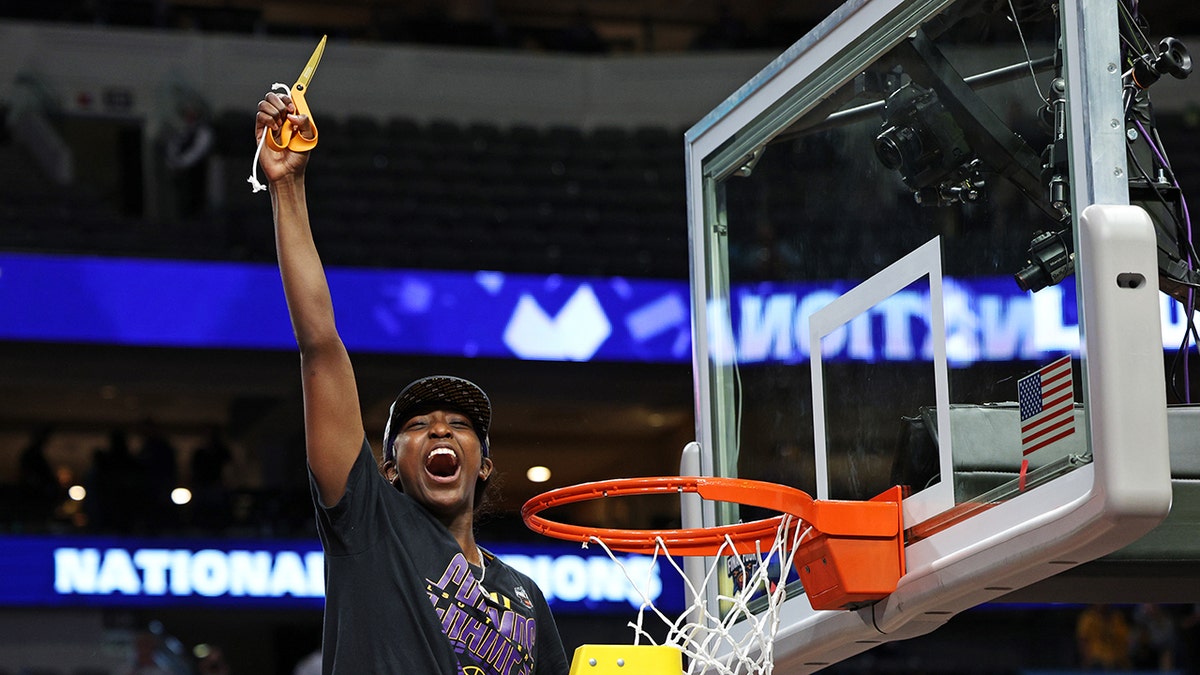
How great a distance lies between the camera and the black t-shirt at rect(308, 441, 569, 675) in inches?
79.9

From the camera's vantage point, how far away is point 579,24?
1305cm

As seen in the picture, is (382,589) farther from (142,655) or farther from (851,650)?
(142,655)

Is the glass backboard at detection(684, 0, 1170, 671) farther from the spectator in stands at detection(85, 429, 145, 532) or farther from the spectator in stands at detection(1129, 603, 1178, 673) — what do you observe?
the spectator in stands at detection(1129, 603, 1178, 673)

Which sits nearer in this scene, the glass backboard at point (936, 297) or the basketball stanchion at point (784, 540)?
the glass backboard at point (936, 297)

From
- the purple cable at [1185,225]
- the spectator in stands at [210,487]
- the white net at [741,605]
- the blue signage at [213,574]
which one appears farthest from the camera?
the spectator in stands at [210,487]

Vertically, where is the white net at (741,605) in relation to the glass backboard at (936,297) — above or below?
below

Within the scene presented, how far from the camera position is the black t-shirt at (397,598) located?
203 cm

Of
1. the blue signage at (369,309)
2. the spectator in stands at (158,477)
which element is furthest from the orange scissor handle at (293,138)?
the spectator in stands at (158,477)

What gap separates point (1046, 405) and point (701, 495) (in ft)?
1.78

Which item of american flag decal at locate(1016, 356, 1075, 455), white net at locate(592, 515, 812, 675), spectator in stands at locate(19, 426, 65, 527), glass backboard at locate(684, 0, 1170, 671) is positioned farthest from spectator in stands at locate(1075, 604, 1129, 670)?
american flag decal at locate(1016, 356, 1075, 455)

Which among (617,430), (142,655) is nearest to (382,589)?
(142,655)

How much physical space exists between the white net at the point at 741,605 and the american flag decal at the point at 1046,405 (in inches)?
16.1

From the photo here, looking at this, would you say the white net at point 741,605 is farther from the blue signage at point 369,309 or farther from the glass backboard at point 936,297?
the blue signage at point 369,309

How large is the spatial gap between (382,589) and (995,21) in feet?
4.23
